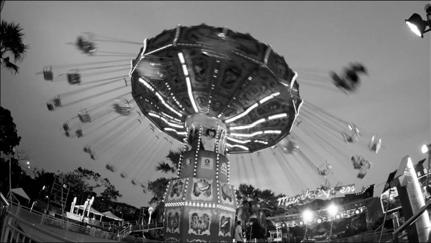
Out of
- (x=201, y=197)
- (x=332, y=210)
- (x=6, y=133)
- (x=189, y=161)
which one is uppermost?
(x=6, y=133)

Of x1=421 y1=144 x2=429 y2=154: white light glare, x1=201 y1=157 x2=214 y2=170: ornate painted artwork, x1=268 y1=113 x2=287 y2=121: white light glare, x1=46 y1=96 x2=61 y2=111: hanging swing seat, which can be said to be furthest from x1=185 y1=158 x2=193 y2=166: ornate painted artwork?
x1=421 y1=144 x2=429 y2=154: white light glare

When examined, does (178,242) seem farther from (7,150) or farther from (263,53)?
(7,150)

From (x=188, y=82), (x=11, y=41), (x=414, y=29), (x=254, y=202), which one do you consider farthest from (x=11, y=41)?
(x=254, y=202)

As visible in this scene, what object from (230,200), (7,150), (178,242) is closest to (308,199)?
(230,200)

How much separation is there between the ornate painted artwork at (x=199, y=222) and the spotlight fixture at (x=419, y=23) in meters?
10.4

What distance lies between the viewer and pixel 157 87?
14820 mm

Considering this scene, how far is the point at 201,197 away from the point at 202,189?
13.9 inches

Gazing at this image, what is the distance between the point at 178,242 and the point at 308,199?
73.7ft

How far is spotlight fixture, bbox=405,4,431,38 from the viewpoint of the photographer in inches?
219

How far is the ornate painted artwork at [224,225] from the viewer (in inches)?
531

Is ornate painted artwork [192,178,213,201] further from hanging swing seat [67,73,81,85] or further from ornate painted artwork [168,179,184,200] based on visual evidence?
hanging swing seat [67,73,81,85]

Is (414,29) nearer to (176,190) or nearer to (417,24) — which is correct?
(417,24)

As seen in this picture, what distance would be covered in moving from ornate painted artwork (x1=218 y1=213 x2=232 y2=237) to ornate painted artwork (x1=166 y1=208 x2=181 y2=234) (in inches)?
72.4

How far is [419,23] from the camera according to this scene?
556 centimetres
